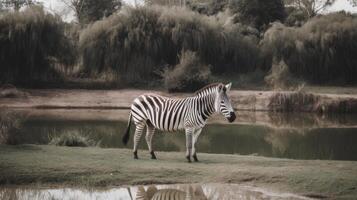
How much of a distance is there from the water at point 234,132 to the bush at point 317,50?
10.3 m

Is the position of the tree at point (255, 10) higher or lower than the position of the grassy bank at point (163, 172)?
higher

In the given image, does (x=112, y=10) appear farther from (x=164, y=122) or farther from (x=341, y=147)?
(x=164, y=122)

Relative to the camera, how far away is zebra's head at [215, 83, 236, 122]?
13312 mm

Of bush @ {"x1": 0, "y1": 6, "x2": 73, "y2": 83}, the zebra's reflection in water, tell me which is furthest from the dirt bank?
the zebra's reflection in water

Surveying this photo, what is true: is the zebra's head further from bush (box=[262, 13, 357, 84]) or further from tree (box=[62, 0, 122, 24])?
tree (box=[62, 0, 122, 24])

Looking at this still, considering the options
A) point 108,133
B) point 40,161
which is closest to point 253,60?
point 108,133

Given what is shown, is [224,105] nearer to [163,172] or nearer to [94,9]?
[163,172]

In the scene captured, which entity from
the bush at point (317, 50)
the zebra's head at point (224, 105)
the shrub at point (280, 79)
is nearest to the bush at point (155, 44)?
the bush at point (317, 50)

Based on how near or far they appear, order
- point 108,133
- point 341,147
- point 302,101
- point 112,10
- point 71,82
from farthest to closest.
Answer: point 112,10 < point 71,82 < point 302,101 < point 108,133 < point 341,147

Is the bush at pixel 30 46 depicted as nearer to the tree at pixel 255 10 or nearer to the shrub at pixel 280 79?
the shrub at pixel 280 79

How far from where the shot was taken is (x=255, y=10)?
45.4 meters

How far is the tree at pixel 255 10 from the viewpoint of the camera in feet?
148

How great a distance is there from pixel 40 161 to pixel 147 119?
2.99m

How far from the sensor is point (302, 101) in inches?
1224
